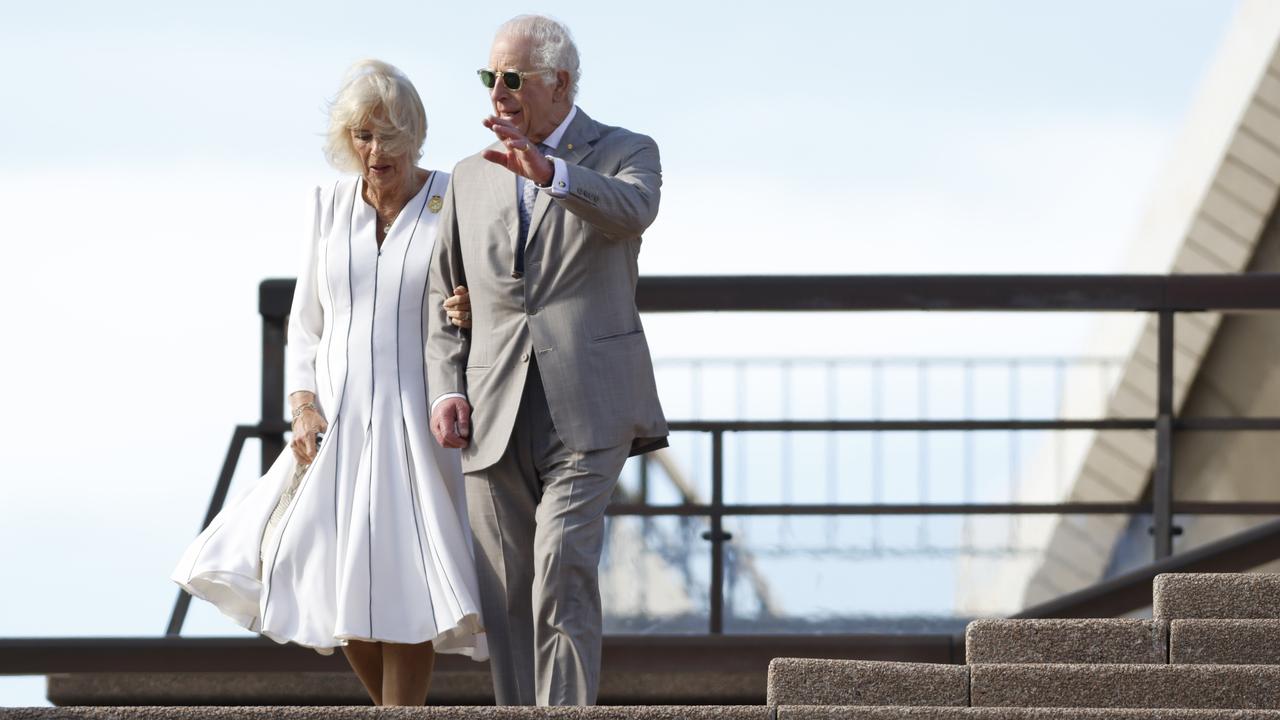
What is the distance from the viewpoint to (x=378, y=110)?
453cm

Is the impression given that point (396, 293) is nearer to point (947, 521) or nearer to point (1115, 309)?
point (1115, 309)

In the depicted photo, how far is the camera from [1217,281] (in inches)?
241

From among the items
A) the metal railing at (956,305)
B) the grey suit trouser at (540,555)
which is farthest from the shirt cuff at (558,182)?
the metal railing at (956,305)

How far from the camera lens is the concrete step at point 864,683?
13.8ft

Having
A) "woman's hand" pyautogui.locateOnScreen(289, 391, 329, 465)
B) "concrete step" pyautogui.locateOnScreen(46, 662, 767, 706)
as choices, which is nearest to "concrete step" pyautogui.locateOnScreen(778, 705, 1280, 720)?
"woman's hand" pyautogui.locateOnScreen(289, 391, 329, 465)

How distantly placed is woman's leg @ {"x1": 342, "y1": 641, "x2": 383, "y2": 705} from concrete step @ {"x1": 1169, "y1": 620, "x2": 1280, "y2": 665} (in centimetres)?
176

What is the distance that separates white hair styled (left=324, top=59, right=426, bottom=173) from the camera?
452 cm

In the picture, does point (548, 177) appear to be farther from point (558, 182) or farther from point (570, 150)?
point (570, 150)

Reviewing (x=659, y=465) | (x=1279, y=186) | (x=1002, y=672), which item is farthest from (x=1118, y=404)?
(x=1002, y=672)

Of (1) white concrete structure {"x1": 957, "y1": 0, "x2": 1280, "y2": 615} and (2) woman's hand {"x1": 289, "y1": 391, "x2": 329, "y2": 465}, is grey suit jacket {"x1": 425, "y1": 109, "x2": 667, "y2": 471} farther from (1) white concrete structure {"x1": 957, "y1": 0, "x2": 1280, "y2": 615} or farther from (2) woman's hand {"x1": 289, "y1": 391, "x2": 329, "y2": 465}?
(1) white concrete structure {"x1": 957, "y1": 0, "x2": 1280, "y2": 615}

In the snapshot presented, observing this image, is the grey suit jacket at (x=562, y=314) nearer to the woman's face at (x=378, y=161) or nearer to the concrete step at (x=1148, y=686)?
the woman's face at (x=378, y=161)

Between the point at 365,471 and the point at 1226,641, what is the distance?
1.92m

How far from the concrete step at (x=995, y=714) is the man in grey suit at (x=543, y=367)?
31.8 inches

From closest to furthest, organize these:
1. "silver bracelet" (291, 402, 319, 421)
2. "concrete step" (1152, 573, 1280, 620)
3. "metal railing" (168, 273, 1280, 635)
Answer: "silver bracelet" (291, 402, 319, 421)
"concrete step" (1152, 573, 1280, 620)
"metal railing" (168, 273, 1280, 635)
